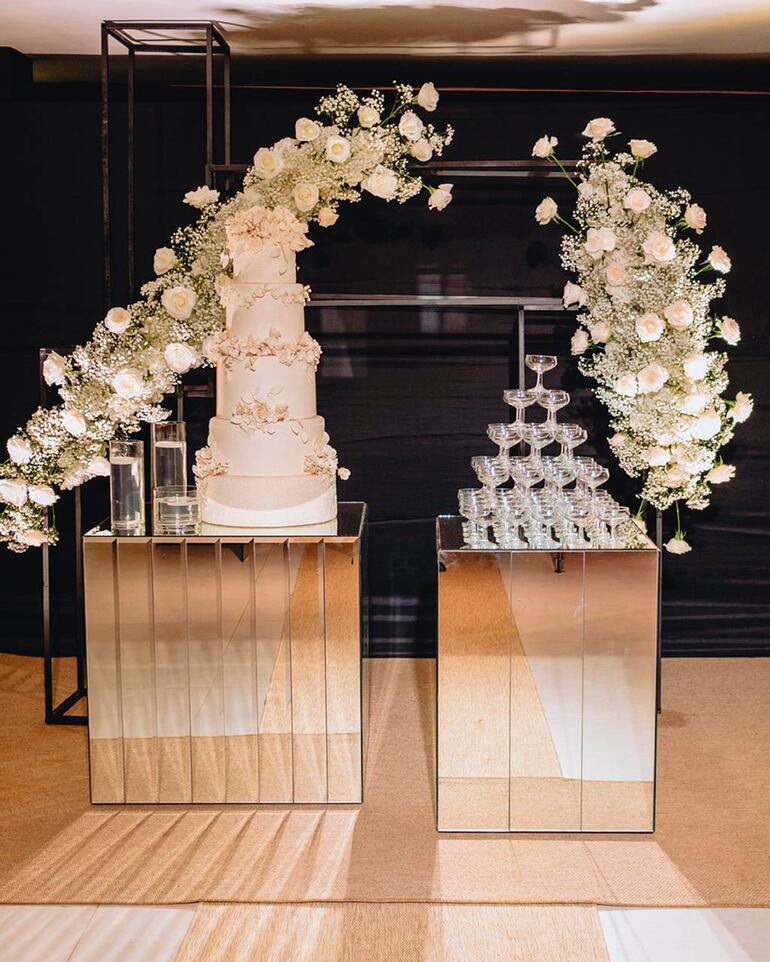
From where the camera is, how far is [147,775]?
3.57 metres

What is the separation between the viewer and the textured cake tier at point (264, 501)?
3.54 metres

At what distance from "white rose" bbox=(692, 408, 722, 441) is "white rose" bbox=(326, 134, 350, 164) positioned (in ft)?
4.60

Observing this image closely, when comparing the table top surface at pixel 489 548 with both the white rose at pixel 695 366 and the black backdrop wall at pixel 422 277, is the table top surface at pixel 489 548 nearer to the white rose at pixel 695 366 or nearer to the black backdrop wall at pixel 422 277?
the white rose at pixel 695 366

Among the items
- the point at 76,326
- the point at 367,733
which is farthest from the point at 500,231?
the point at 367,733

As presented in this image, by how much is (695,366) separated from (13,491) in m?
2.18

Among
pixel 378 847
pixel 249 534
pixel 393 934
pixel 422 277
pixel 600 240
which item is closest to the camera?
pixel 393 934

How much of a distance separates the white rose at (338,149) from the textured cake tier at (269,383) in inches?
26.4

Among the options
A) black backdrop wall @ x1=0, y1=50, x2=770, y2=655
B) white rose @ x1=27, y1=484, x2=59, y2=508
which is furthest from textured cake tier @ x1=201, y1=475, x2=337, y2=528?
black backdrop wall @ x1=0, y1=50, x2=770, y2=655

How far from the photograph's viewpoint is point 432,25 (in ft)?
14.0

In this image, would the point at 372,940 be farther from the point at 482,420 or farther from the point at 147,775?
the point at 482,420

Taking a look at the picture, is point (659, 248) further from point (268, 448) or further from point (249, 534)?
point (249, 534)

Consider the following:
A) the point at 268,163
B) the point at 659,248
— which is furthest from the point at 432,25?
the point at 659,248

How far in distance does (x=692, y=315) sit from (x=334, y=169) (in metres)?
1.25

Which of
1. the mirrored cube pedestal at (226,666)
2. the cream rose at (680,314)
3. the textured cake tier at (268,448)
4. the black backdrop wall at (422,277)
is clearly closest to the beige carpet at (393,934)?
the mirrored cube pedestal at (226,666)
